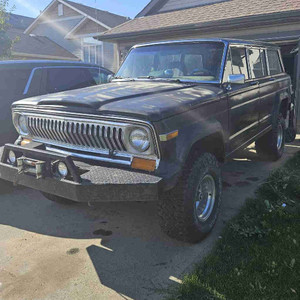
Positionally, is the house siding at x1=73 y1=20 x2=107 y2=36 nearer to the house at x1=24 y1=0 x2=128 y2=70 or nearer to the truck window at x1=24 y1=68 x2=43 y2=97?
the house at x1=24 y1=0 x2=128 y2=70

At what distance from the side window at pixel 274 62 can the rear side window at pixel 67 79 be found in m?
3.34

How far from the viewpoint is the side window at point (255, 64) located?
15.5ft

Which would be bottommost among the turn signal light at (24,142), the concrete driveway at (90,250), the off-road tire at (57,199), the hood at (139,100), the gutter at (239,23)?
the concrete driveway at (90,250)

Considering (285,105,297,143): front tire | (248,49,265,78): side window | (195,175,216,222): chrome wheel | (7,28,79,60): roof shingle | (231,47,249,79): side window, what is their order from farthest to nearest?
(7,28,79,60): roof shingle → (285,105,297,143): front tire → (248,49,265,78): side window → (231,47,249,79): side window → (195,175,216,222): chrome wheel

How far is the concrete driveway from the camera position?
104 inches

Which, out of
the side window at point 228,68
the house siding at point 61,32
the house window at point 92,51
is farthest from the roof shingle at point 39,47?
the side window at point 228,68

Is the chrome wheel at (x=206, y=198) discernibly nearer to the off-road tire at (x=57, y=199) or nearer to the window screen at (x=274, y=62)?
the off-road tire at (x=57, y=199)

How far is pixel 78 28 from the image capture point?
2127 centimetres

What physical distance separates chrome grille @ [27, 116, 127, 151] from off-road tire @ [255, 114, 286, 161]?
3.80 metres

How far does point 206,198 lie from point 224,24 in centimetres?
683

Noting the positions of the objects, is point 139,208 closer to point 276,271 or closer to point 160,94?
point 160,94

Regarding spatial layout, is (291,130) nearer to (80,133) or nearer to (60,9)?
(80,133)

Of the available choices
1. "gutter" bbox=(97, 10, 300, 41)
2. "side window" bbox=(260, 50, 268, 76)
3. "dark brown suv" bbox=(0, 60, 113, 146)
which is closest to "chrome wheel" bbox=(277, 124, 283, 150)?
"side window" bbox=(260, 50, 268, 76)

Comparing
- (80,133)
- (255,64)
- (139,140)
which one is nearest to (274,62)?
(255,64)
